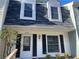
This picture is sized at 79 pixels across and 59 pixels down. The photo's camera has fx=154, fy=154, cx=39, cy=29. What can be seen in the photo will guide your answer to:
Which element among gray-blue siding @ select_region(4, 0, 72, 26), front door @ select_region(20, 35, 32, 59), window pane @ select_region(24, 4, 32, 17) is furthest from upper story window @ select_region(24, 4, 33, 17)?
front door @ select_region(20, 35, 32, 59)

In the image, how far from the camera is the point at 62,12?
1675 centimetres

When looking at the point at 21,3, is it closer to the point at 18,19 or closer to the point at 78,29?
the point at 18,19

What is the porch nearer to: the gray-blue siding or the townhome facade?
the townhome facade

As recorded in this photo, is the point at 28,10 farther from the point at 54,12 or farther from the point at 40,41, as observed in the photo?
the point at 40,41

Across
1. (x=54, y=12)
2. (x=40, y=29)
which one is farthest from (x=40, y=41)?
(x=54, y=12)

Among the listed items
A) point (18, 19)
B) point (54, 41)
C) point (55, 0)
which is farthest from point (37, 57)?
point (55, 0)

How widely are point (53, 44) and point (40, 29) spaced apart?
85.3 inches

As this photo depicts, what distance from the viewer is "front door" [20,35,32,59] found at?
14.1 metres

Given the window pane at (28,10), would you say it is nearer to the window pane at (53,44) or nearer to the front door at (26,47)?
the front door at (26,47)

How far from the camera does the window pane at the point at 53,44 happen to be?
1495 centimetres

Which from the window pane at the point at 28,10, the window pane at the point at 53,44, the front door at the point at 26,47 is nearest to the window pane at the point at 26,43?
the front door at the point at 26,47

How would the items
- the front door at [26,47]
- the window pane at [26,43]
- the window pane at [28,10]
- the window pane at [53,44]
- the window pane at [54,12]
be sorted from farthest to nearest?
the window pane at [54,12] → the window pane at [28,10] → the window pane at [53,44] → the window pane at [26,43] → the front door at [26,47]

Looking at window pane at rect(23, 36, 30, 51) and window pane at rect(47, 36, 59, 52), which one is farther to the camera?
window pane at rect(47, 36, 59, 52)

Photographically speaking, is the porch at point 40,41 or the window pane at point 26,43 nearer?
the porch at point 40,41
